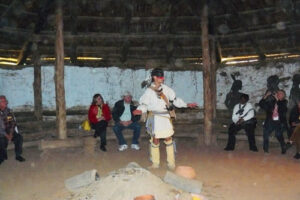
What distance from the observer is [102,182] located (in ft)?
15.9

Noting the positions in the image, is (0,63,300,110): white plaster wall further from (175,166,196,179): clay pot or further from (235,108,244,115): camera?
(175,166,196,179): clay pot

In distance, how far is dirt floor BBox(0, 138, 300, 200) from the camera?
5406 millimetres

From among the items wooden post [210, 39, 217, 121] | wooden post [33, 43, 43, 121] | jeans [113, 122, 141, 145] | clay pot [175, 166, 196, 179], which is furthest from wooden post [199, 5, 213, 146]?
wooden post [33, 43, 43, 121]

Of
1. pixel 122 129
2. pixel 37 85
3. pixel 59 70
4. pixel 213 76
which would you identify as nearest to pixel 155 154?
pixel 122 129

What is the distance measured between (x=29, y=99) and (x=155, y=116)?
535cm

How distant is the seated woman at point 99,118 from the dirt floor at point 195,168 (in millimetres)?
408

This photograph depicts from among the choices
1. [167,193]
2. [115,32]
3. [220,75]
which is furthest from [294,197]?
[115,32]

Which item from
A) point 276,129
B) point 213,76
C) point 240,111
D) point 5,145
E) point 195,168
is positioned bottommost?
point 195,168

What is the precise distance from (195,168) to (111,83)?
513 cm

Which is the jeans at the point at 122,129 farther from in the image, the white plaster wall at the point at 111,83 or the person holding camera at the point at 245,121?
the white plaster wall at the point at 111,83

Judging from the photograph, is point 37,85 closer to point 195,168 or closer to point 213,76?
point 213,76

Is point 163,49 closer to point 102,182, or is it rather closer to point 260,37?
point 260,37

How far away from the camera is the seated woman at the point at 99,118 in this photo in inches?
348

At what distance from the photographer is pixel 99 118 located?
29.1 ft
